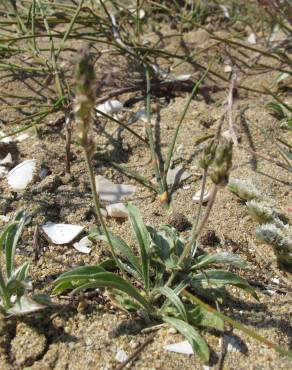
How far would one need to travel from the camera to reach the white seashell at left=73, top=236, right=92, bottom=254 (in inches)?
67.9

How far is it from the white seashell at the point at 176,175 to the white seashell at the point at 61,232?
504 millimetres

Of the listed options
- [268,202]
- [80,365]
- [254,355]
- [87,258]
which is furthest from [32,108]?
[254,355]

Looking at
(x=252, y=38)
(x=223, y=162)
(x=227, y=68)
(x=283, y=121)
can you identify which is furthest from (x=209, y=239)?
(x=252, y=38)

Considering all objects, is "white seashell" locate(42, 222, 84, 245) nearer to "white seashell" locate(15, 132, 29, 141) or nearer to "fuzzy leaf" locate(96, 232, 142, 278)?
"fuzzy leaf" locate(96, 232, 142, 278)

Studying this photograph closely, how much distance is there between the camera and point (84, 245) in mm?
1744

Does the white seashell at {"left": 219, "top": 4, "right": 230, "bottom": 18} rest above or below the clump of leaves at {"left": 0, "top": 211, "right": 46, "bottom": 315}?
above

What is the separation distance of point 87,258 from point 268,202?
795 mm

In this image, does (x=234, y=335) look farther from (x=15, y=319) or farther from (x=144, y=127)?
(x=144, y=127)

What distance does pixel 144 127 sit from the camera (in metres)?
2.38

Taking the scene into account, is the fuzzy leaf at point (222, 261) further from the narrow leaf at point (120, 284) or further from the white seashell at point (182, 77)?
the white seashell at point (182, 77)

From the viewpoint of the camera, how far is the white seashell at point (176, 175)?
2107 mm

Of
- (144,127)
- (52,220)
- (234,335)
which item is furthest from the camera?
(144,127)

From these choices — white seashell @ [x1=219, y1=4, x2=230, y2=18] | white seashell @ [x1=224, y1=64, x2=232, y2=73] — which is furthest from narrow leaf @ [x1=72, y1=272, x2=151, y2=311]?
white seashell @ [x1=219, y1=4, x2=230, y2=18]

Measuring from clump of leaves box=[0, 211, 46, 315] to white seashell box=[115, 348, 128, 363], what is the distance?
0.26m
